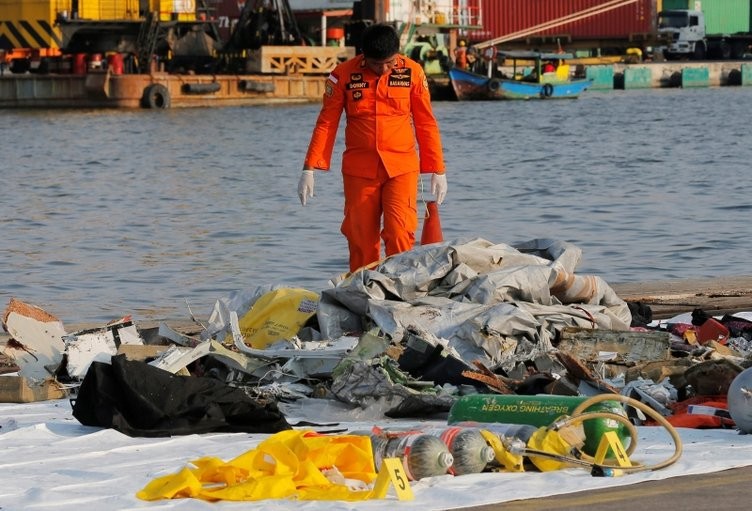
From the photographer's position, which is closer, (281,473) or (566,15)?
(281,473)

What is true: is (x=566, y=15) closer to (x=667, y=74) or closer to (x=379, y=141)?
(x=667, y=74)

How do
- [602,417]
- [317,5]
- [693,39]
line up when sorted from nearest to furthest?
[602,417] → [317,5] → [693,39]

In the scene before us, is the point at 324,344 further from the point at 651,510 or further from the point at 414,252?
the point at 651,510

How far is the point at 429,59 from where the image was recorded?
51938mm

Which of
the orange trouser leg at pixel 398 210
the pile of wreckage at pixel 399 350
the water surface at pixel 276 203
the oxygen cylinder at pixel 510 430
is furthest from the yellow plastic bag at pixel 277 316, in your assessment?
the water surface at pixel 276 203

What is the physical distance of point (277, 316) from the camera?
23.8 ft

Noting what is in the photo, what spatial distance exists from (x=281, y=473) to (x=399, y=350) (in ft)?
6.23

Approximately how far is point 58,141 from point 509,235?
20452 mm

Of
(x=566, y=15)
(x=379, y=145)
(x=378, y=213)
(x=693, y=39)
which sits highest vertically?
(x=566, y=15)

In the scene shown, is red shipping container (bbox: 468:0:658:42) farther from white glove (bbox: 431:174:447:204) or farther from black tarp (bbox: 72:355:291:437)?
black tarp (bbox: 72:355:291:437)

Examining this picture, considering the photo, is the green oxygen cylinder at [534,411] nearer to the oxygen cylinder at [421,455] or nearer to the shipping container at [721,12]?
the oxygen cylinder at [421,455]

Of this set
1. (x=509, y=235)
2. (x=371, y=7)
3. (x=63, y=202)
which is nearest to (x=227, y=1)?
(x=371, y=7)

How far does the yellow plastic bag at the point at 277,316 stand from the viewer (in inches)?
280

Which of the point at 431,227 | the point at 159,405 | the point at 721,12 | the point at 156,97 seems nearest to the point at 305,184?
the point at 431,227
